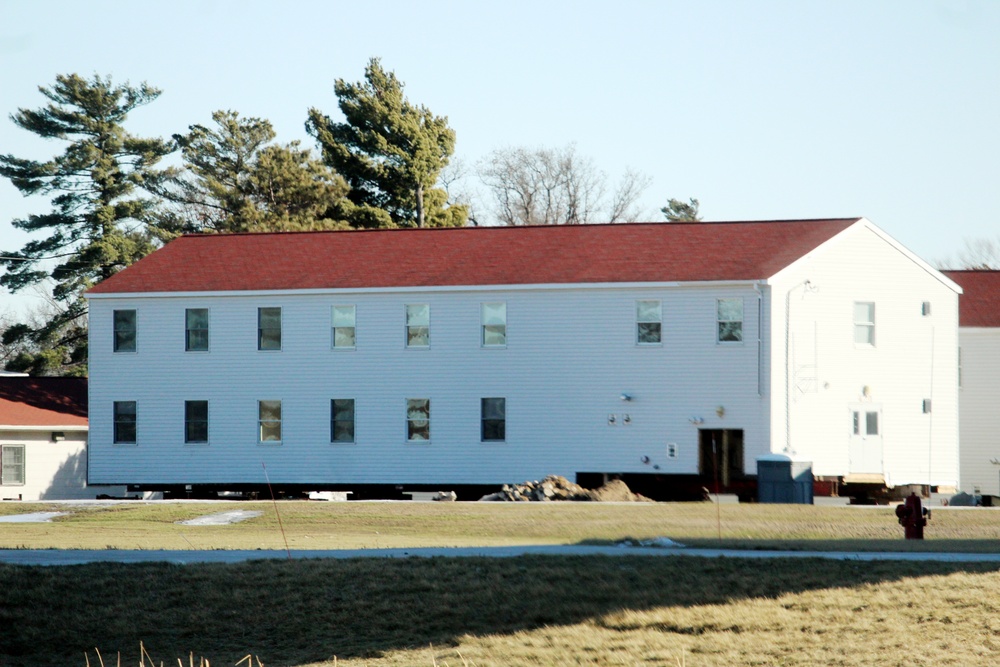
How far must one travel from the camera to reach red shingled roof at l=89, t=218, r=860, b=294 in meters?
39.8

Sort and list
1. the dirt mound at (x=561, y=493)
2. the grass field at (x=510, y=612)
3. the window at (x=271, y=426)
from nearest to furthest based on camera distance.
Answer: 1. the grass field at (x=510, y=612)
2. the dirt mound at (x=561, y=493)
3. the window at (x=271, y=426)

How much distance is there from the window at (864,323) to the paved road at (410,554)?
20.5 m

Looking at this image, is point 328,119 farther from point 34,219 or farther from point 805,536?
point 805,536

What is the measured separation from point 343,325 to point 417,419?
142 inches

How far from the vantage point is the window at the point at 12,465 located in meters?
47.6

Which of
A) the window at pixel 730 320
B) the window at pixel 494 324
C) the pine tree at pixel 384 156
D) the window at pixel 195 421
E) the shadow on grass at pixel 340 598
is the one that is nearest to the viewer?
the shadow on grass at pixel 340 598

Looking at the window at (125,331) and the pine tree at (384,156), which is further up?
the pine tree at (384,156)

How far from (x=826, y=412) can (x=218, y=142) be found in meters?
42.2

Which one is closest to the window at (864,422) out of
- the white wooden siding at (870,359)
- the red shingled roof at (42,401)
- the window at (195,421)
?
the white wooden siding at (870,359)

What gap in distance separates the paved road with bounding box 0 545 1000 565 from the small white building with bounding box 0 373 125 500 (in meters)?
28.1

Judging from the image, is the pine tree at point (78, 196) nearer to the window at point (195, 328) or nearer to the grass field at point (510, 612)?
the window at point (195, 328)

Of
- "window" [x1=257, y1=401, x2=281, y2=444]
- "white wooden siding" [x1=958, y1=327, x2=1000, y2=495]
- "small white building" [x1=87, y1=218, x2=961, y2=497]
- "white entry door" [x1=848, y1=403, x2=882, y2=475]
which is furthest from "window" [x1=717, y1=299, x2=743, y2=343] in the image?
"window" [x1=257, y1=401, x2=281, y2=444]

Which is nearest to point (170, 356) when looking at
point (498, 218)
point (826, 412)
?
point (826, 412)

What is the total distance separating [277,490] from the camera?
41688mm
